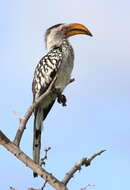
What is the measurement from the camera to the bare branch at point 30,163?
508 cm

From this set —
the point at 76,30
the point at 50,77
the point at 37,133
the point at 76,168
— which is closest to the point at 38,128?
the point at 37,133

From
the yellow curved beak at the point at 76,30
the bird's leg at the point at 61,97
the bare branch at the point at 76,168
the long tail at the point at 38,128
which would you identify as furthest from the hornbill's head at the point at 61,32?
the bare branch at the point at 76,168

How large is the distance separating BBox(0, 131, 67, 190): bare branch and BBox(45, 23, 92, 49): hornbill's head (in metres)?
5.34

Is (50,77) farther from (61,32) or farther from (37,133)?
(61,32)

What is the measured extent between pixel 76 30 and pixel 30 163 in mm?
6066

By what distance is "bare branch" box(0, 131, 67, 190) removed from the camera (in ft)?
16.7

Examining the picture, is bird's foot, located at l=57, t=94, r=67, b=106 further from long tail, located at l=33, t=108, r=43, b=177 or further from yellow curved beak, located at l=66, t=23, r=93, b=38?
yellow curved beak, located at l=66, t=23, r=93, b=38

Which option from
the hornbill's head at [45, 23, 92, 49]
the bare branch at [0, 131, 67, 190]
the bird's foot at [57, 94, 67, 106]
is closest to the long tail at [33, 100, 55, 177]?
the bird's foot at [57, 94, 67, 106]

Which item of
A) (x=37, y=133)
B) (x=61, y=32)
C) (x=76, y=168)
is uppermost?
(x=76, y=168)

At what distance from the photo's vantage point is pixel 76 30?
1114 centimetres

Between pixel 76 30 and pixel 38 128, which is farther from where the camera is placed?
pixel 76 30

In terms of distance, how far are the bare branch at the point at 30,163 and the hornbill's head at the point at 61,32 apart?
5337mm

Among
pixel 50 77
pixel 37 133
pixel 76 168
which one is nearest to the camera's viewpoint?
pixel 76 168

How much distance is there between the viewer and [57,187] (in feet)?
16.4
